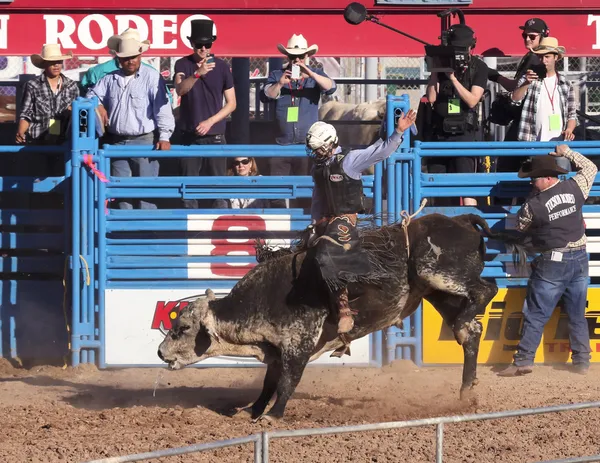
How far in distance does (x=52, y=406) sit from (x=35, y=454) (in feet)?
5.02

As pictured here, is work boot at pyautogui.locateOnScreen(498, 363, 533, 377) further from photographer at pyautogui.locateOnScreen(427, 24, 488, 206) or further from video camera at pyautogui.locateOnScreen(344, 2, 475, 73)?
video camera at pyautogui.locateOnScreen(344, 2, 475, 73)

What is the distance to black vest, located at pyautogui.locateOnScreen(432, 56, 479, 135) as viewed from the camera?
9.38 m

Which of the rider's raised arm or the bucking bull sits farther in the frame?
the bucking bull

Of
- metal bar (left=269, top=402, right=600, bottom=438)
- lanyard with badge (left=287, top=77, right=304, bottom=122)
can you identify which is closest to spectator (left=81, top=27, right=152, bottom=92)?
lanyard with badge (left=287, top=77, right=304, bottom=122)

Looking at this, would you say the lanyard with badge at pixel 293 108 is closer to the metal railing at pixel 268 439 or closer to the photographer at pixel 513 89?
the photographer at pixel 513 89

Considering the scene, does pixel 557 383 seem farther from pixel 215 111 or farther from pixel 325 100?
pixel 325 100

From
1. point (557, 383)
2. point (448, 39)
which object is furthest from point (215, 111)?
point (557, 383)

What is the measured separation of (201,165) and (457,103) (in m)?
2.43

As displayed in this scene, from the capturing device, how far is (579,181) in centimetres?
879

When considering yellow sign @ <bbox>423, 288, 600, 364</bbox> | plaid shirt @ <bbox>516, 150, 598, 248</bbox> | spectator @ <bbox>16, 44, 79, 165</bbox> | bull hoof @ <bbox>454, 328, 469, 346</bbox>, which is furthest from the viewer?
spectator @ <bbox>16, 44, 79, 165</bbox>

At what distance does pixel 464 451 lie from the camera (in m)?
6.43

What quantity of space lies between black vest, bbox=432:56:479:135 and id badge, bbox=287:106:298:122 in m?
1.27

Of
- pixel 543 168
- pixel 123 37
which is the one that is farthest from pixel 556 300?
pixel 123 37

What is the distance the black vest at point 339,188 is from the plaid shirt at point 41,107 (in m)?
3.37
